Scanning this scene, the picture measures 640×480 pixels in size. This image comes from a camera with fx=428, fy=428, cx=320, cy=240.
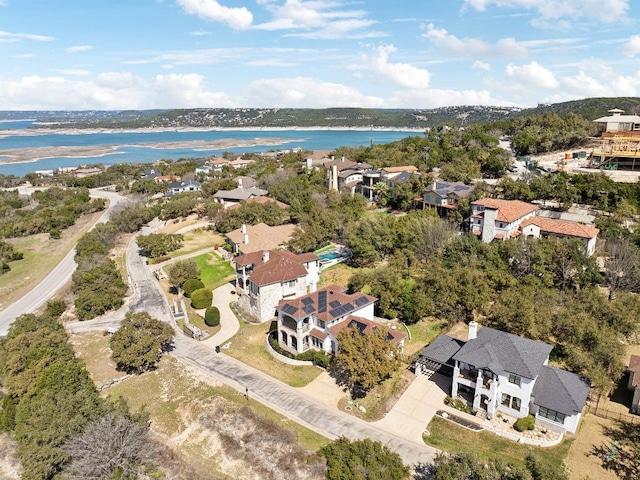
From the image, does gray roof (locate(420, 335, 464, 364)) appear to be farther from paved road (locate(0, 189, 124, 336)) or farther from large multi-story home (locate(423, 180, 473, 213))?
paved road (locate(0, 189, 124, 336))

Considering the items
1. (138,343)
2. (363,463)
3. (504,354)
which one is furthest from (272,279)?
(363,463)

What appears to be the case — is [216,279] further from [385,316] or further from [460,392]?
[460,392]

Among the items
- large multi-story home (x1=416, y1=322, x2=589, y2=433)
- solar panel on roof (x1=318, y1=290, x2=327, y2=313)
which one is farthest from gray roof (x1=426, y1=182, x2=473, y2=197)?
large multi-story home (x1=416, y1=322, x2=589, y2=433)

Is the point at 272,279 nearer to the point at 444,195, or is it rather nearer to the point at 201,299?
the point at 201,299

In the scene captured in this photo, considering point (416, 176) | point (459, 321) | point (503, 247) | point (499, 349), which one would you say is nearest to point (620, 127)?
point (416, 176)

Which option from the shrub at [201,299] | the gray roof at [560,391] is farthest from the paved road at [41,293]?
the gray roof at [560,391]

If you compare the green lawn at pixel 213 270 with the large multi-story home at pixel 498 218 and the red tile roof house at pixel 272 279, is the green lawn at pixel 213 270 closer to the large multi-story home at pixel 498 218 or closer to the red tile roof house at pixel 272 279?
the red tile roof house at pixel 272 279
